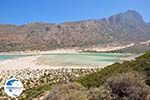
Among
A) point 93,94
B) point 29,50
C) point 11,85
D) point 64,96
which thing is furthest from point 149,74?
point 29,50

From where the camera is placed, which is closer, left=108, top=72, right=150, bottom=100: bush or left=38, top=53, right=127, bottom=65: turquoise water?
left=108, top=72, right=150, bottom=100: bush

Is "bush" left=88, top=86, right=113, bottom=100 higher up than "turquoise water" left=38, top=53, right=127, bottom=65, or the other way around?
"bush" left=88, top=86, right=113, bottom=100

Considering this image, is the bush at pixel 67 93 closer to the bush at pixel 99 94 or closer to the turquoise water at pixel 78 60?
the bush at pixel 99 94

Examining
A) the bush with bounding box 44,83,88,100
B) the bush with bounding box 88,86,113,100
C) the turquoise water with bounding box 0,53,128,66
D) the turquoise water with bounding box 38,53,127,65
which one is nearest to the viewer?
the bush with bounding box 44,83,88,100

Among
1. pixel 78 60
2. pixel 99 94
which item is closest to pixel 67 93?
pixel 99 94

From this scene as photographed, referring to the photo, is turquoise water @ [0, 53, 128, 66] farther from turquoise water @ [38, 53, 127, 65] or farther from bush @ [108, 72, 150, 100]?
bush @ [108, 72, 150, 100]

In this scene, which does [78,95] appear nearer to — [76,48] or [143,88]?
[143,88]

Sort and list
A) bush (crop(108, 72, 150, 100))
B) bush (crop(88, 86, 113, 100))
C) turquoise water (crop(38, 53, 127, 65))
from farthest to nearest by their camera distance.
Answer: turquoise water (crop(38, 53, 127, 65)) < bush (crop(108, 72, 150, 100)) < bush (crop(88, 86, 113, 100))

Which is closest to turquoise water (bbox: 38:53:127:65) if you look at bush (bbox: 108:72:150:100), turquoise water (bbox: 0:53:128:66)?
turquoise water (bbox: 0:53:128:66)
